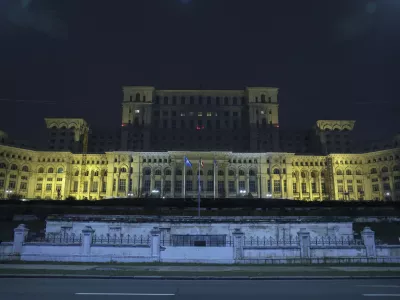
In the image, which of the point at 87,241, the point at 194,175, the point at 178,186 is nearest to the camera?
the point at 87,241

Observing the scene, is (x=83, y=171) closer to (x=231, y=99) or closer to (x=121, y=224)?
(x=231, y=99)

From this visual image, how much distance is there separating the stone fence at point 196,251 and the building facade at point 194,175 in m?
73.7

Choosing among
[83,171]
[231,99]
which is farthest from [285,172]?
[83,171]

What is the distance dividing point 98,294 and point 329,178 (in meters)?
105

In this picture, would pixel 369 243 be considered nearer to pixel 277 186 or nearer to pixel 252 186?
pixel 252 186

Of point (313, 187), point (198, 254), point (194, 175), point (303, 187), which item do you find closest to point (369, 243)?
point (198, 254)

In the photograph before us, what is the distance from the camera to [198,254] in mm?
24016

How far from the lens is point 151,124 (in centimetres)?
11506

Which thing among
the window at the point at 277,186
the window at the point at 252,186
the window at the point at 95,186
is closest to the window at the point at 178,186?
the window at the point at 252,186

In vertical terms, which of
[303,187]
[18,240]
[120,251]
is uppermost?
[303,187]

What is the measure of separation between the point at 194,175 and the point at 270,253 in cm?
7734

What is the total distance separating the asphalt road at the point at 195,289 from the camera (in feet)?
43.3

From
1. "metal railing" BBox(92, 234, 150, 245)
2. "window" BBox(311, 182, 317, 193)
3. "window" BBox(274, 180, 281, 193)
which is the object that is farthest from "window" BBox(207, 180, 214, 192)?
"metal railing" BBox(92, 234, 150, 245)

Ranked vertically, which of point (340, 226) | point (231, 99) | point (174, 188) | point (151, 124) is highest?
point (231, 99)
